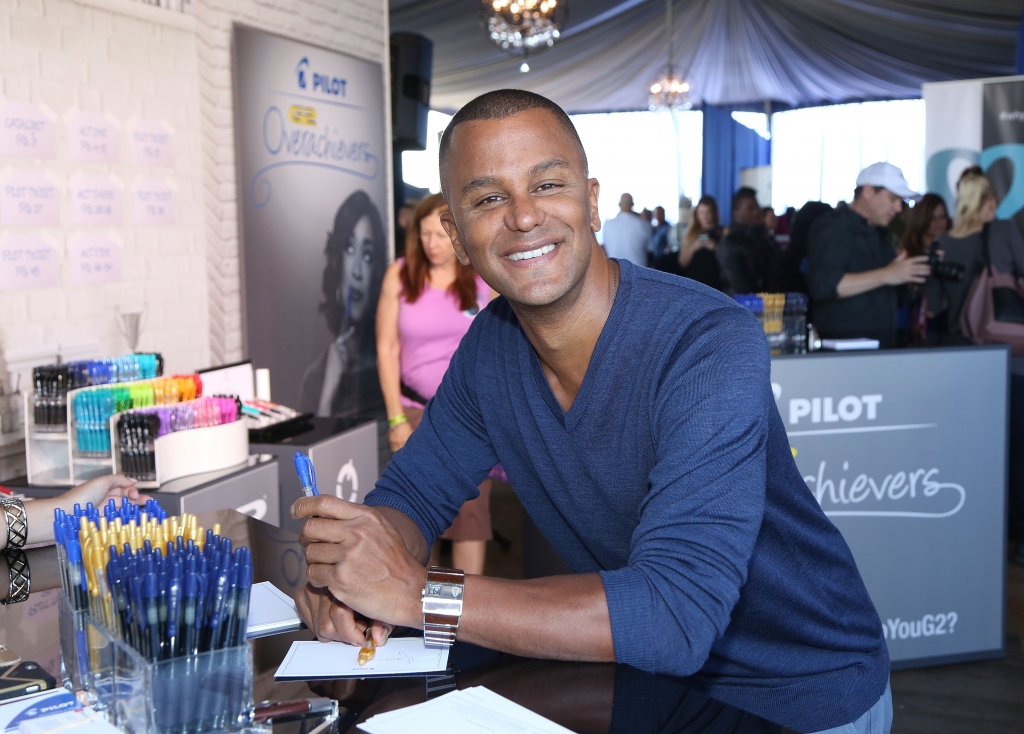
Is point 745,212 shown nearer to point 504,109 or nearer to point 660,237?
point 660,237

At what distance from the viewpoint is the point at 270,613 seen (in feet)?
4.05

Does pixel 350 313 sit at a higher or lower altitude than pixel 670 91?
lower

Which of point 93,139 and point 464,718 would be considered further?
point 93,139

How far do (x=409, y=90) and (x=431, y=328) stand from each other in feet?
8.24

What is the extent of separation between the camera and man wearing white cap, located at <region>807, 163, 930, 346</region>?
3670 mm

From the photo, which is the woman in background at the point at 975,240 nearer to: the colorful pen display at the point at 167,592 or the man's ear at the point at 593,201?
the man's ear at the point at 593,201

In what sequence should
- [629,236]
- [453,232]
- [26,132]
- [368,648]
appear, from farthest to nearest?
[629,236]
[26,132]
[453,232]
[368,648]

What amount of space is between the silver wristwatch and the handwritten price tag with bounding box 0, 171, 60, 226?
223cm

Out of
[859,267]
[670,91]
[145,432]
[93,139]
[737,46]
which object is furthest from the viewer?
[737,46]

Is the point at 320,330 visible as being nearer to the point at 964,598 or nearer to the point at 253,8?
the point at 253,8

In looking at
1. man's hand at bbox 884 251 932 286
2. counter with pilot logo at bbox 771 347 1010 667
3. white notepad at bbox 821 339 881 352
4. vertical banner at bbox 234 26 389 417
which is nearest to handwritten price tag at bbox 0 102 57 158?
vertical banner at bbox 234 26 389 417

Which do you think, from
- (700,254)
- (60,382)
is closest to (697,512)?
(60,382)

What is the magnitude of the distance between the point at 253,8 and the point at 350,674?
3.43 meters

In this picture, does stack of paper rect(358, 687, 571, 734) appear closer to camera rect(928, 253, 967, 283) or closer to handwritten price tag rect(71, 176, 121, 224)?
handwritten price tag rect(71, 176, 121, 224)
